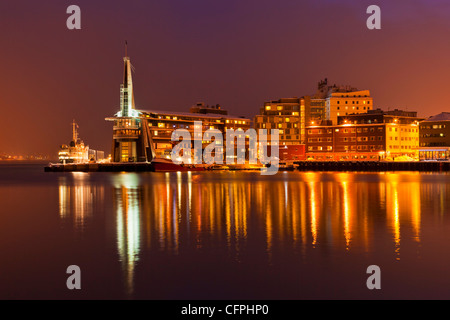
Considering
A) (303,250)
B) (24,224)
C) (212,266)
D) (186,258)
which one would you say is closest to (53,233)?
(24,224)

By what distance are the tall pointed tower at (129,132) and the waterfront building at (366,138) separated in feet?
159

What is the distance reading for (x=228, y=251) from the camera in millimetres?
19844

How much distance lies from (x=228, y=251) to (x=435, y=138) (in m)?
113

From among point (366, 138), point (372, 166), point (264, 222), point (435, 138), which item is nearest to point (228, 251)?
point (264, 222)

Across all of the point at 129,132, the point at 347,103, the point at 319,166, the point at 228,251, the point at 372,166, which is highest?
the point at 347,103

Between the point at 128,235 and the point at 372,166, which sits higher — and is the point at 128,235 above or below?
below

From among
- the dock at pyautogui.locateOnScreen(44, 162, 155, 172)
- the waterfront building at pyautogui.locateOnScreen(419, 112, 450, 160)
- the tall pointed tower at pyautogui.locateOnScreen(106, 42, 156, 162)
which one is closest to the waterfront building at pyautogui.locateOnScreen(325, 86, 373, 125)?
the waterfront building at pyautogui.locateOnScreen(419, 112, 450, 160)

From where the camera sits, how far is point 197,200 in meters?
41.8

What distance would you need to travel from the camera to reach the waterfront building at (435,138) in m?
117

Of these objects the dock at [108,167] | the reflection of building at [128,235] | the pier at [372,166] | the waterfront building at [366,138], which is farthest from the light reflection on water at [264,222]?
the waterfront building at [366,138]

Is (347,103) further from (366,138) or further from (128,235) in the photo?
(128,235)

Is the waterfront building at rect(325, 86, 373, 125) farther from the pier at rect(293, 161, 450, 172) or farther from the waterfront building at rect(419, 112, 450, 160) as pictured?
the waterfront building at rect(419, 112, 450, 160)
